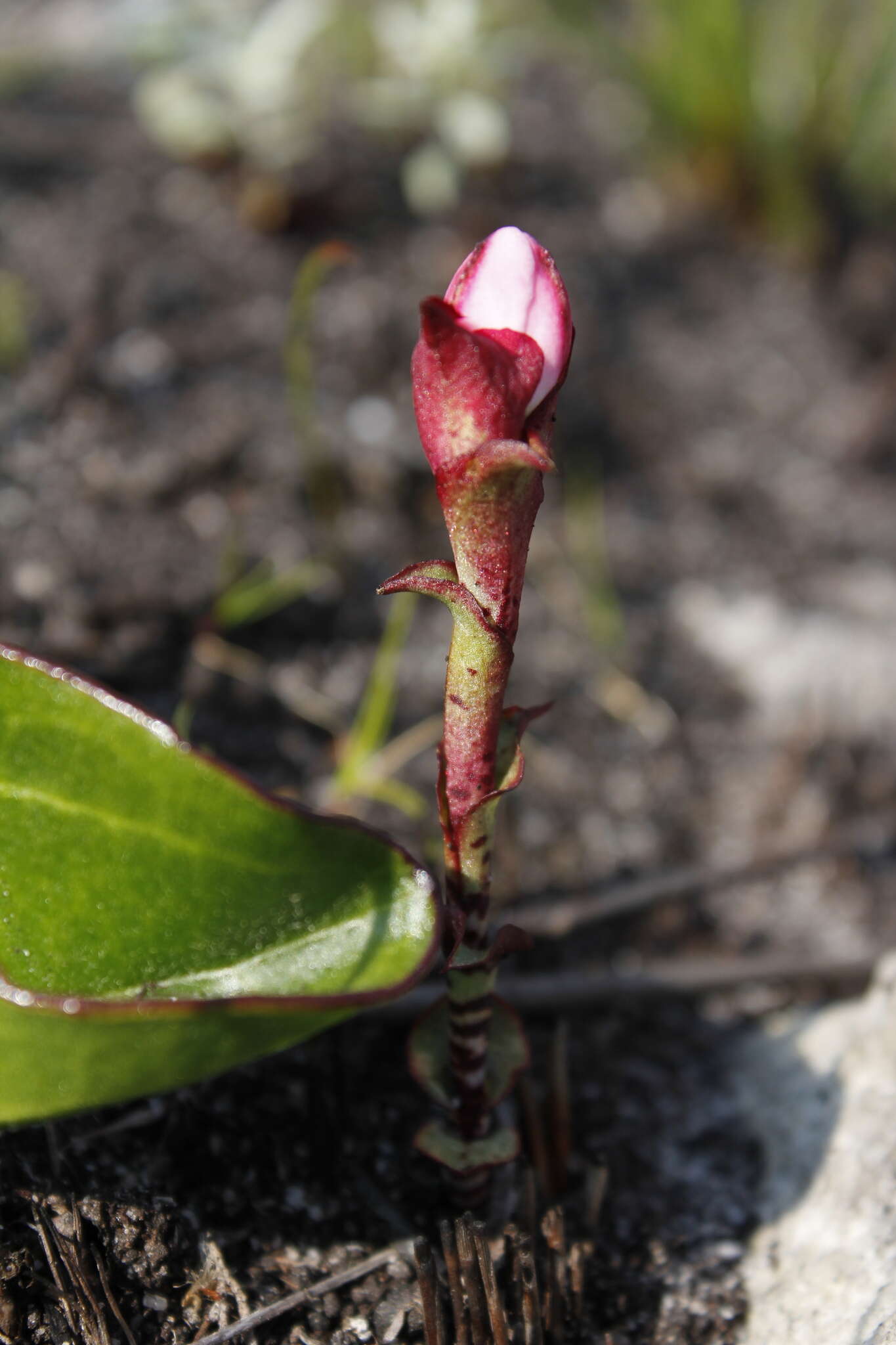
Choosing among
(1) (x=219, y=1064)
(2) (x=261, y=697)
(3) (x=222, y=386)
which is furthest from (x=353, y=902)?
(3) (x=222, y=386)

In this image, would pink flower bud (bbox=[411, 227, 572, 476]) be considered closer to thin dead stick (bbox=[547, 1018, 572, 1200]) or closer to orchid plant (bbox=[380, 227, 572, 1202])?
orchid plant (bbox=[380, 227, 572, 1202])

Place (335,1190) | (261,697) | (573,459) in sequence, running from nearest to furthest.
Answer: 1. (335,1190)
2. (261,697)
3. (573,459)

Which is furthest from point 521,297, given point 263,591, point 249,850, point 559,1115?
point 263,591

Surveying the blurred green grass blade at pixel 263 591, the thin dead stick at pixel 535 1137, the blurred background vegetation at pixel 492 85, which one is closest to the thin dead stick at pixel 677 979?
the thin dead stick at pixel 535 1137

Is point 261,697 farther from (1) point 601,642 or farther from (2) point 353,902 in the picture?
(2) point 353,902

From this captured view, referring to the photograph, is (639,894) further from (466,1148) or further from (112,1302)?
(112,1302)

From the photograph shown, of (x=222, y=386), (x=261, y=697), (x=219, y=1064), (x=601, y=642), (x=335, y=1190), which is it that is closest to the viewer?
(x=219, y=1064)

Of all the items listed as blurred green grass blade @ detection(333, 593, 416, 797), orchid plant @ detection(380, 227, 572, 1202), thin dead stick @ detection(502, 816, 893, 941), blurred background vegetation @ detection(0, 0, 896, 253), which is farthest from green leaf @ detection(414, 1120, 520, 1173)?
blurred background vegetation @ detection(0, 0, 896, 253)
